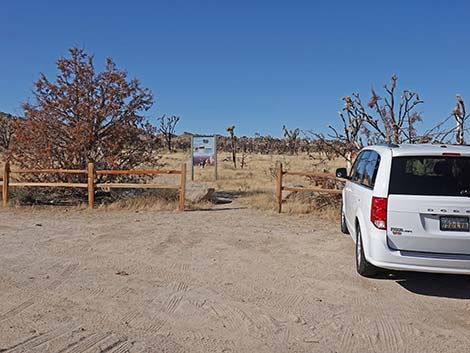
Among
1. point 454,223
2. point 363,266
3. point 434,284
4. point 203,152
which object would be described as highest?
point 203,152

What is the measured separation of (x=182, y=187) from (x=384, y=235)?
7.50 metres

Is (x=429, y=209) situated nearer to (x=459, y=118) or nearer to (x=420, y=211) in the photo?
(x=420, y=211)

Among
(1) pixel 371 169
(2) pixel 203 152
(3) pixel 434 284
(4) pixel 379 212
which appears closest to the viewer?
(4) pixel 379 212

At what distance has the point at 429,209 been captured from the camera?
17.7 feet

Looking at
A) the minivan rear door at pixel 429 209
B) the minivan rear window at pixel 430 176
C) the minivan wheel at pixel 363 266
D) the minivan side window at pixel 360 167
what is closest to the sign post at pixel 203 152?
the minivan side window at pixel 360 167

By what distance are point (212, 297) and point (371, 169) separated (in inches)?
109

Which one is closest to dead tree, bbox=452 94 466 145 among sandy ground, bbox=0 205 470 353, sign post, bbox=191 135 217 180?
sandy ground, bbox=0 205 470 353

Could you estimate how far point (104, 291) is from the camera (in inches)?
226

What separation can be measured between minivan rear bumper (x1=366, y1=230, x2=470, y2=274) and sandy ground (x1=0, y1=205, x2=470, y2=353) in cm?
42

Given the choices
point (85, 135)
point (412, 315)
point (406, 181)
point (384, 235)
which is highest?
point (85, 135)

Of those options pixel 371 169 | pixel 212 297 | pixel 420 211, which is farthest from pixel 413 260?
pixel 212 297

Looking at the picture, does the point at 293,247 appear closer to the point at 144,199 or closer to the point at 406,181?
the point at 406,181

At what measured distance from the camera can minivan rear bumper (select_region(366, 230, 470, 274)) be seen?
5.38 m

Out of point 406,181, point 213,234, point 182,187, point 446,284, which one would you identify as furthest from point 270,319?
point 182,187
